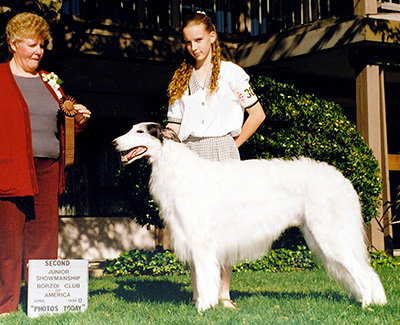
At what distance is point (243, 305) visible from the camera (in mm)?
5266

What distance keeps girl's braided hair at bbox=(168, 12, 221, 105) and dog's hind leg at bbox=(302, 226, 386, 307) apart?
153 centimetres

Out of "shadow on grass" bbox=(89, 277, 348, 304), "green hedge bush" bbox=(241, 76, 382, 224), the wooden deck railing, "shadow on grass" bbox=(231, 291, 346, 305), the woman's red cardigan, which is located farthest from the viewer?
the wooden deck railing

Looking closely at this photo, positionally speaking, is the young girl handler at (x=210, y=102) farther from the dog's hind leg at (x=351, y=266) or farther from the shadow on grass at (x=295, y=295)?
the dog's hind leg at (x=351, y=266)

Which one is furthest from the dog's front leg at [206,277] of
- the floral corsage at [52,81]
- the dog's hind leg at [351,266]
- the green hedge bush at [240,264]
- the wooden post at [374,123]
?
the wooden post at [374,123]

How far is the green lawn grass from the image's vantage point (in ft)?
14.9

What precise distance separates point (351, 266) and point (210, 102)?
175 cm

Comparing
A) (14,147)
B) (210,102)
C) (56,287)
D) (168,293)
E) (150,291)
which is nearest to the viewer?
(14,147)

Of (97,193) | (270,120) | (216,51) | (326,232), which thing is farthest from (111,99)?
(326,232)

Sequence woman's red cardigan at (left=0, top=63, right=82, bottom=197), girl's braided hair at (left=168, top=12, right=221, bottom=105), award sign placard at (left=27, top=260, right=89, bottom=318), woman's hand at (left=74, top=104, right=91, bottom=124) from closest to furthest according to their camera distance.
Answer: woman's red cardigan at (left=0, top=63, right=82, bottom=197), award sign placard at (left=27, top=260, right=89, bottom=318), woman's hand at (left=74, top=104, right=91, bottom=124), girl's braided hair at (left=168, top=12, right=221, bottom=105)

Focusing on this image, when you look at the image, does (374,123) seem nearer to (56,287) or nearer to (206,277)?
(206,277)

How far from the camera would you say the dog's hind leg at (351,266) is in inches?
194

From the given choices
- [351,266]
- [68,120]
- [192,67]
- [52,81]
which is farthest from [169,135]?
[351,266]

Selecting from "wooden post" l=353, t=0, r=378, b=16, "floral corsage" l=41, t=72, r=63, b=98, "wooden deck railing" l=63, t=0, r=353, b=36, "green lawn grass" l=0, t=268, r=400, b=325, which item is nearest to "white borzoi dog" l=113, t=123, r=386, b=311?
"green lawn grass" l=0, t=268, r=400, b=325

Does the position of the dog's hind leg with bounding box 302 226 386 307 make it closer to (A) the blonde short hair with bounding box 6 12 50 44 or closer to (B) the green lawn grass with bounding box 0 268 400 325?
(B) the green lawn grass with bounding box 0 268 400 325
